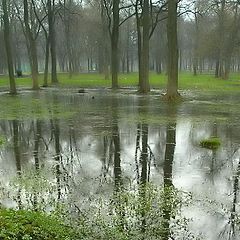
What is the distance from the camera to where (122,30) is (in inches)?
2714

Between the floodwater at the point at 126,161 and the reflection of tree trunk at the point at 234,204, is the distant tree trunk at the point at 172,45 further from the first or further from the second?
the reflection of tree trunk at the point at 234,204

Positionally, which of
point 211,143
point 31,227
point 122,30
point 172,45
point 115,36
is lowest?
point 211,143

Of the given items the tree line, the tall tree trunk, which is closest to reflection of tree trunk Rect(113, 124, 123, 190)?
the tree line

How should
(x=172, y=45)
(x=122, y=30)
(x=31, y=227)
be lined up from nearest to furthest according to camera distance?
(x=31, y=227) < (x=172, y=45) < (x=122, y=30)

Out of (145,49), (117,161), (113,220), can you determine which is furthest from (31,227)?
(145,49)

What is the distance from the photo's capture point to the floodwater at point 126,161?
6406mm

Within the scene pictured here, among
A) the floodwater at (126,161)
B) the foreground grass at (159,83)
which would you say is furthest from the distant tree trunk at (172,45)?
the foreground grass at (159,83)

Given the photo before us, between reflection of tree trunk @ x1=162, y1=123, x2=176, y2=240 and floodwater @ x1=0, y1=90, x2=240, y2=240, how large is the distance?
0.09 ft

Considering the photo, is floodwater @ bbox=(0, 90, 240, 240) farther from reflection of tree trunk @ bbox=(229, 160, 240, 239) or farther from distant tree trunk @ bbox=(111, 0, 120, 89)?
distant tree trunk @ bbox=(111, 0, 120, 89)

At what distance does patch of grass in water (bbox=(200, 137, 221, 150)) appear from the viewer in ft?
35.5

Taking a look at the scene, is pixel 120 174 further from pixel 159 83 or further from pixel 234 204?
pixel 159 83

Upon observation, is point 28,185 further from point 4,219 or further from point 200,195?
Result: point 200,195

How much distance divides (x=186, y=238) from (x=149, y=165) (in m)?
3.80

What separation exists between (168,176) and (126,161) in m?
1.47
